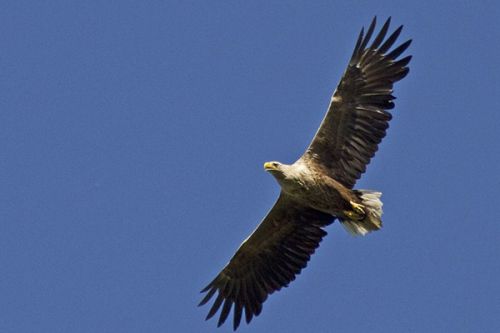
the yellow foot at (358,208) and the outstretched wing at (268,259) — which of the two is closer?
the yellow foot at (358,208)

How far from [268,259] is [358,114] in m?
2.95

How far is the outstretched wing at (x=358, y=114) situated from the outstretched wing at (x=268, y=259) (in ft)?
3.24

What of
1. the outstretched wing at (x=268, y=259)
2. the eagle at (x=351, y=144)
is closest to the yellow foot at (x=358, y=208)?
the eagle at (x=351, y=144)

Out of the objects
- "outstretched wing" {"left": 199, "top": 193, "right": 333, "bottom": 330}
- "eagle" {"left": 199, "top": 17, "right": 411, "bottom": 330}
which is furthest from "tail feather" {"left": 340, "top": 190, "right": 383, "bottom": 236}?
"outstretched wing" {"left": 199, "top": 193, "right": 333, "bottom": 330}

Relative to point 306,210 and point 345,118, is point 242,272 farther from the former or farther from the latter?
point 345,118

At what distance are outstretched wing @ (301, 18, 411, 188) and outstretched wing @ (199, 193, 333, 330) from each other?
3.24 feet

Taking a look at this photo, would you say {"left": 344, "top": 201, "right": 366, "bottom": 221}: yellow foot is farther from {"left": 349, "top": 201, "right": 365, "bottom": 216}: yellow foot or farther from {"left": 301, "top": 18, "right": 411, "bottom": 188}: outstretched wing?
{"left": 301, "top": 18, "right": 411, "bottom": 188}: outstretched wing

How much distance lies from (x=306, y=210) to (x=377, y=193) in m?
1.32

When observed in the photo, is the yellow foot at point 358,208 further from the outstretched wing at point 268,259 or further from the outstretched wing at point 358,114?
the outstretched wing at point 268,259

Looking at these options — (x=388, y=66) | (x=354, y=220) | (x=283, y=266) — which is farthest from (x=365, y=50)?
(x=283, y=266)

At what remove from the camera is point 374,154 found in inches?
652

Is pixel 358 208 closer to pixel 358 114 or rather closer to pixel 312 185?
pixel 312 185

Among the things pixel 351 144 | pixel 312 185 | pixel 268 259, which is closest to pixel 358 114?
pixel 351 144

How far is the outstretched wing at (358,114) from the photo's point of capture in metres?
16.5
